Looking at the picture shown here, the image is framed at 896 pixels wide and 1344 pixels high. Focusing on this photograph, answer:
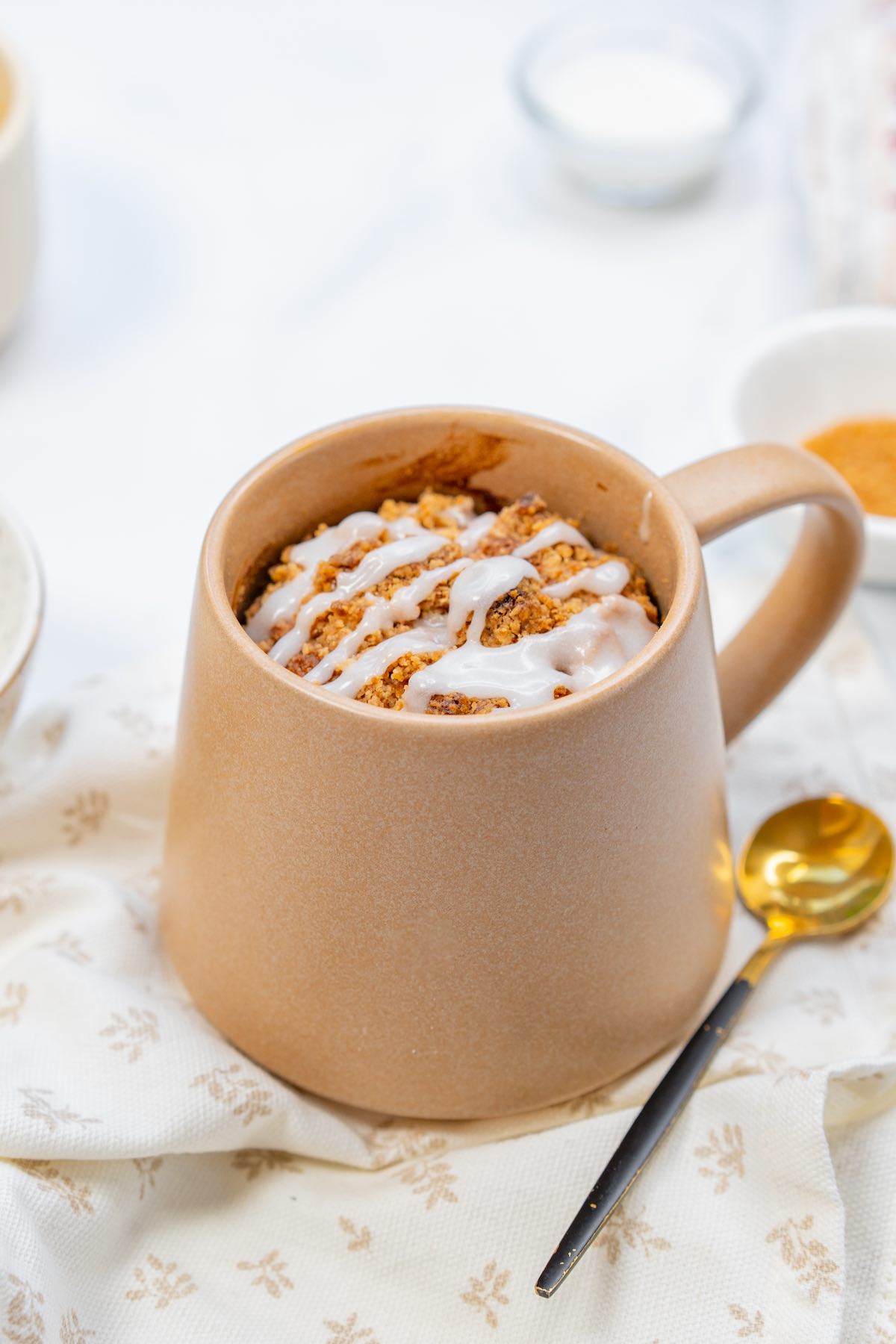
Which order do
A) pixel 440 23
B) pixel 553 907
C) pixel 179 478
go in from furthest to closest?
1. pixel 440 23
2. pixel 179 478
3. pixel 553 907

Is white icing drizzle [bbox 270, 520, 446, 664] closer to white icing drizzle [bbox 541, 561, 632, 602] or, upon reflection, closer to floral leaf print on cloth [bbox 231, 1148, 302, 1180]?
white icing drizzle [bbox 541, 561, 632, 602]

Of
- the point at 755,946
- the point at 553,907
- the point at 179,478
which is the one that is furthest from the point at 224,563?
the point at 179,478

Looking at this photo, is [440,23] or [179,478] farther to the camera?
[440,23]

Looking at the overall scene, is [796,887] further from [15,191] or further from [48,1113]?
[15,191]

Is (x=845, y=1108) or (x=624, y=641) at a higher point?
(x=624, y=641)

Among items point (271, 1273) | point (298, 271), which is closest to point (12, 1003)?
point (271, 1273)

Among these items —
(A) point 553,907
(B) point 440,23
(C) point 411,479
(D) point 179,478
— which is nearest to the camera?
(A) point 553,907

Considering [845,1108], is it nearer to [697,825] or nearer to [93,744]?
[697,825]

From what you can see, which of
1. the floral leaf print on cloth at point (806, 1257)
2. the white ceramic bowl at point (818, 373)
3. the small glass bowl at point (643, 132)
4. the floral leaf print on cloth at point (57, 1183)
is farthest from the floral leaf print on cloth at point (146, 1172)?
the small glass bowl at point (643, 132)

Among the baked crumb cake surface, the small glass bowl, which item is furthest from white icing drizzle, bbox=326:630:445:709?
the small glass bowl
